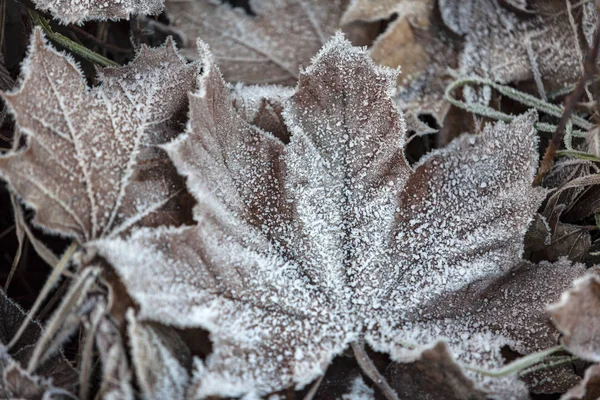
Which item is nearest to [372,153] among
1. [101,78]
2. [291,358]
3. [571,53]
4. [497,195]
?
[497,195]

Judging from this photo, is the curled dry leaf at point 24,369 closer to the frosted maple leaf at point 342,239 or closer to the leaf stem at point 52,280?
the leaf stem at point 52,280

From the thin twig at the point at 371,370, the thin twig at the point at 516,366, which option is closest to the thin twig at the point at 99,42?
the thin twig at the point at 371,370

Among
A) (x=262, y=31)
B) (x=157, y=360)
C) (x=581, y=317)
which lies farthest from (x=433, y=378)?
(x=262, y=31)

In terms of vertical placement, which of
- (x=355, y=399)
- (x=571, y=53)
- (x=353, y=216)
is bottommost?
(x=355, y=399)

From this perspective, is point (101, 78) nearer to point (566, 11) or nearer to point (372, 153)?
point (372, 153)

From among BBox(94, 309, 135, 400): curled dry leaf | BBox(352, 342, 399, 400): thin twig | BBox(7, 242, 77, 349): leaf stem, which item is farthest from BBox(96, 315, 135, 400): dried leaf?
BBox(352, 342, 399, 400): thin twig

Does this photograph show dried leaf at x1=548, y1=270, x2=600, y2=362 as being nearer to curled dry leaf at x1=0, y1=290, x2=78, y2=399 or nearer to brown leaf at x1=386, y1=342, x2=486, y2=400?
brown leaf at x1=386, y1=342, x2=486, y2=400
